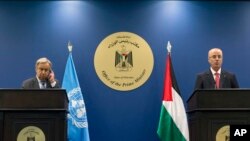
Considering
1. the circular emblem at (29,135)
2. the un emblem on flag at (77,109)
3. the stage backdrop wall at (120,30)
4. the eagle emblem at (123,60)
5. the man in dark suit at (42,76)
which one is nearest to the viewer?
the circular emblem at (29,135)

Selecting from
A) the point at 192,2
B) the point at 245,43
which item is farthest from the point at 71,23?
the point at 245,43

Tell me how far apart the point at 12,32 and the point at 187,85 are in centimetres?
265

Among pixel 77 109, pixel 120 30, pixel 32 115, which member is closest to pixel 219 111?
pixel 32 115

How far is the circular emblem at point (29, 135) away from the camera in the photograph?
4055 millimetres

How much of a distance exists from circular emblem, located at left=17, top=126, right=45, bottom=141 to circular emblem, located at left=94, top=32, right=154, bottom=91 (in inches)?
99.9

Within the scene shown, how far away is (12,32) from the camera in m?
6.59

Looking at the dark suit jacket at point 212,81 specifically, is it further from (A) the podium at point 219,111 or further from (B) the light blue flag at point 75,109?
(B) the light blue flag at point 75,109

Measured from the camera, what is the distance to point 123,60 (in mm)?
6609

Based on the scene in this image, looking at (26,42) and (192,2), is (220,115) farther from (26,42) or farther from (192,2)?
(26,42)

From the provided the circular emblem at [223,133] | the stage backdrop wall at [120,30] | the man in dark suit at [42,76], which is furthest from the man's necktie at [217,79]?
the man in dark suit at [42,76]

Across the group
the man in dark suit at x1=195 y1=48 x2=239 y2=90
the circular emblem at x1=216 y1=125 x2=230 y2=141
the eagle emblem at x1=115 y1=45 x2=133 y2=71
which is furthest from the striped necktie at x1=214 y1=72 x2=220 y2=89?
the eagle emblem at x1=115 y1=45 x2=133 y2=71

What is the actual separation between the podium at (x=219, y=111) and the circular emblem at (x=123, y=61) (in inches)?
90.4

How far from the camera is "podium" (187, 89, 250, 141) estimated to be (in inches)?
166

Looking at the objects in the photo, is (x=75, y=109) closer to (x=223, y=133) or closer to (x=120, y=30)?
(x=120, y=30)
